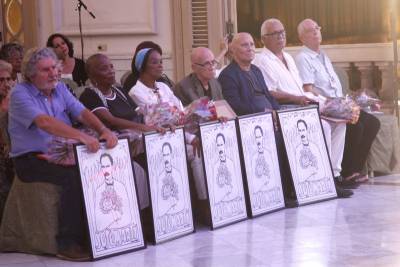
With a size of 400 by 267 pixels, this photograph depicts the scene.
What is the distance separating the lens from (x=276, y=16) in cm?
1141

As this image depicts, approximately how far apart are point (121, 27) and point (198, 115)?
3808mm

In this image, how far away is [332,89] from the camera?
7.84 metres

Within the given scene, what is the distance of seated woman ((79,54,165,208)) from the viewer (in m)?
5.85

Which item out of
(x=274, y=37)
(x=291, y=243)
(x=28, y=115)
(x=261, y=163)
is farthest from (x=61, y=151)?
(x=274, y=37)

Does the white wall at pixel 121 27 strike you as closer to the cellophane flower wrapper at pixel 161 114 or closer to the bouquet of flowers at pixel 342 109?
the bouquet of flowers at pixel 342 109

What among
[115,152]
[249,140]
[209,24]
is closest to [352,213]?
[249,140]

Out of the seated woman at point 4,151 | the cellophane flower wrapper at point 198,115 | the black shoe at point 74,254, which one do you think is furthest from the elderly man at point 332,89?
the black shoe at point 74,254

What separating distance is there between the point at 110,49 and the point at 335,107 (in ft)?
10.5

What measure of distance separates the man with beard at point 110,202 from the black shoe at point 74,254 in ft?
0.58

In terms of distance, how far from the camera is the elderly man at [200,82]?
22.0 ft

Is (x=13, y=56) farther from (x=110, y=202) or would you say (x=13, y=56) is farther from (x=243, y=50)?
(x=110, y=202)

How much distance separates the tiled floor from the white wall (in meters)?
3.69

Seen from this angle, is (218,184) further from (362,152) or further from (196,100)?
(362,152)

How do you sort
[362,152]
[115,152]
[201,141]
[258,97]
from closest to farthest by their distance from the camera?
[115,152] → [201,141] → [258,97] → [362,152]
